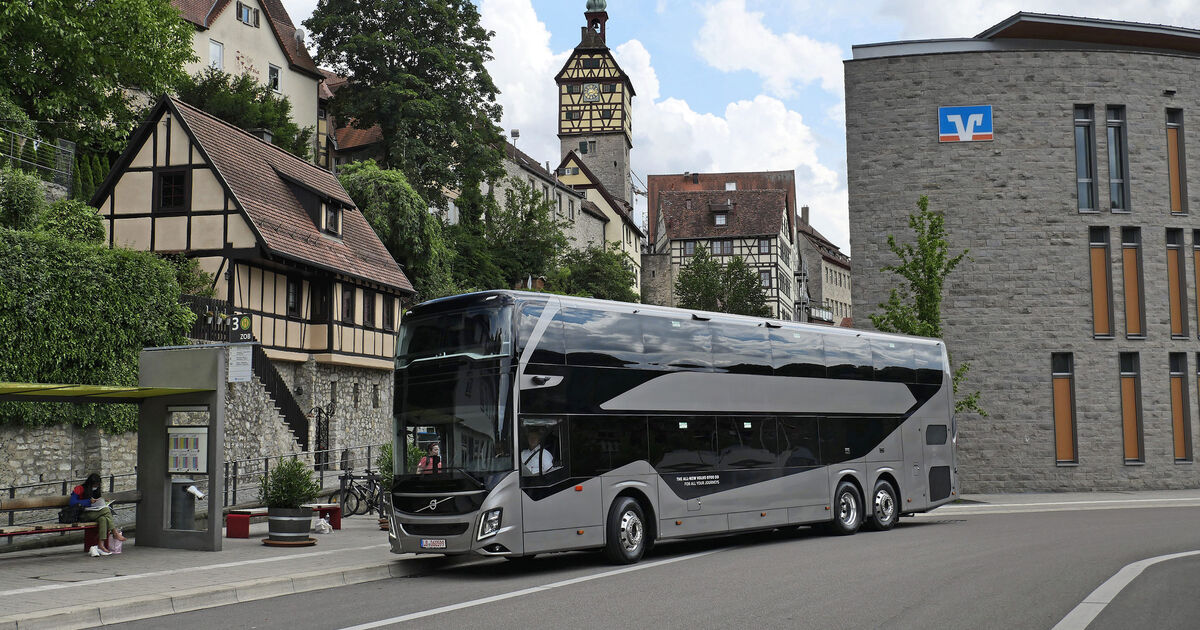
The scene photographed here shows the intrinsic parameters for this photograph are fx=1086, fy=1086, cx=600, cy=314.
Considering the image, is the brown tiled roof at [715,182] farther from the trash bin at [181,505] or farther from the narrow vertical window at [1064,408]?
the trash bin at [181,505]

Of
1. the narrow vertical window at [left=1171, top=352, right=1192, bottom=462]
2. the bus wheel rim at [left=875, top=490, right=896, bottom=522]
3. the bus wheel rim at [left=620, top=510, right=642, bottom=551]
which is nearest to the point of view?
the bus wheel rim at [left=620, top=510, right=642, bottom=551]

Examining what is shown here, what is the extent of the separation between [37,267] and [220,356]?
940 centimetres

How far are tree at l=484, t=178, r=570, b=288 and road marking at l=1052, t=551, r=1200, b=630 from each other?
1939 inches

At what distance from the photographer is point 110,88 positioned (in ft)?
120

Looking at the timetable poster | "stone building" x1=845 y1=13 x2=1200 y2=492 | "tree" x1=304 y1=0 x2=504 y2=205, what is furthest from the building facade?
the timetable poster

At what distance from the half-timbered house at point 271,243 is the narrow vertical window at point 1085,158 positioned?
22.2m

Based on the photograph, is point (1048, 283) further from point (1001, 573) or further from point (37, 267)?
point (37, 267)

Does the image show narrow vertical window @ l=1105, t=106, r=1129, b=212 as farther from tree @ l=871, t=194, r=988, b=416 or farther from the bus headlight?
the bus headlight

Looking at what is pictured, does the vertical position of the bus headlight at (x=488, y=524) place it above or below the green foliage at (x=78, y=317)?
below

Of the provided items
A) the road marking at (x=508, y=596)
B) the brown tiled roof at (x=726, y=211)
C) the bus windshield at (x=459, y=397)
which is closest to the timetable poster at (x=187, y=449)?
the bus windshield at (x=459, y=397)

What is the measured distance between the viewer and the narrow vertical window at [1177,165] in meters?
31.4

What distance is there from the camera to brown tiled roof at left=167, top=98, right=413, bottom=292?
102 feet

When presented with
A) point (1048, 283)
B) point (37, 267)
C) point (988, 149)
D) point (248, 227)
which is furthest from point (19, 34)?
point (1048, 283)

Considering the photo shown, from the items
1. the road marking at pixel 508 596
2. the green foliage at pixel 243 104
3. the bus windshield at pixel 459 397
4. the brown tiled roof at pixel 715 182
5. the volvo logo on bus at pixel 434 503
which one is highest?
the brown tiled roof at pixel 715 182
